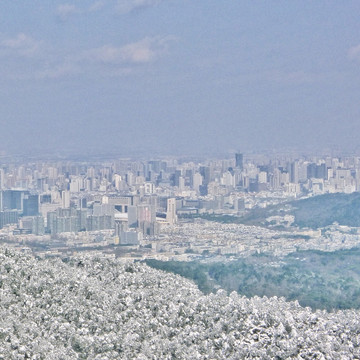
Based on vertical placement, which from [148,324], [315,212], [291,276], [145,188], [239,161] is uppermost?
[239,161]

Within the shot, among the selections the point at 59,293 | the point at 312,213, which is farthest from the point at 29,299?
the point at 312,213

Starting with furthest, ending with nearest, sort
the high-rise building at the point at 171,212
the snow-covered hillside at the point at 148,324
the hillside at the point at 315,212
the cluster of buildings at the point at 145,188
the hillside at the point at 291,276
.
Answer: the hillside at the point at 315,212 → the high-rise building at the point at 171,212 → the cluster of buildings at the point at 145,188 → the hillside at the point at 291,276 → the snow-covered hillside at the point at 148,324

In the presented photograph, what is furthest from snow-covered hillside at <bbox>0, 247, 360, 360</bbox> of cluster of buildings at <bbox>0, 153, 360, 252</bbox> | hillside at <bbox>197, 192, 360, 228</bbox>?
hillside at <bbox>197, 192, 360, 228</bbox>

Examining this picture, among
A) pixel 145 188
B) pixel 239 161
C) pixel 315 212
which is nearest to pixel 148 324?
pixel 145 188

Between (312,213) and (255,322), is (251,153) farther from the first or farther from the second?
(255,322)

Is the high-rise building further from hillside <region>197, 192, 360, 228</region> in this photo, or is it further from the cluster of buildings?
hillside <region>197, 192, 360, 228</region>

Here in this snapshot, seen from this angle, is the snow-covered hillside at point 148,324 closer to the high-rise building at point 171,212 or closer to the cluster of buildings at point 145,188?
the cluster of buildings at point 145,188

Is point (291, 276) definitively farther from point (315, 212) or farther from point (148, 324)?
point (148, 324)

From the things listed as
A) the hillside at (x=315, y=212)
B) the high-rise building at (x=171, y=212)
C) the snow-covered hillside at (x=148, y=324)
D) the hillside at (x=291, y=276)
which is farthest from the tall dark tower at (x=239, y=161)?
the snow-covered hillside at (x=148, y=324)
